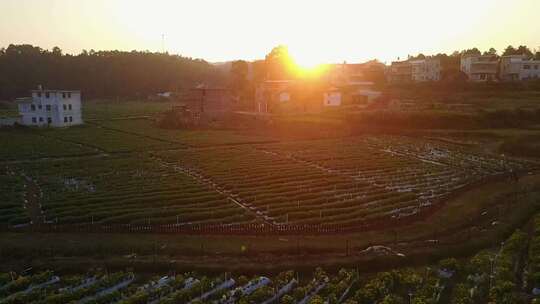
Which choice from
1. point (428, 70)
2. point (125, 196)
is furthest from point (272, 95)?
point (125, 196)

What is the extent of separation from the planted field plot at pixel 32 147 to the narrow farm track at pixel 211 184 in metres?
9.04

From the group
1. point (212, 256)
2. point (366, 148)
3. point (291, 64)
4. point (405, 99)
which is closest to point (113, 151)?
point (366, 148)

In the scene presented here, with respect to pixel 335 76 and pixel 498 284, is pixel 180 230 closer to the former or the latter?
pixel 498 284

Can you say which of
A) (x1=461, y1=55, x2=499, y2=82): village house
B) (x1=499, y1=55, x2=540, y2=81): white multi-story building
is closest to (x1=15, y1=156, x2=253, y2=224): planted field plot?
(x1=461, y1=55, x2=499, y2=82): village house

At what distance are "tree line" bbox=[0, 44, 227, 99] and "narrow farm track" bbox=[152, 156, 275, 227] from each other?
82.6m

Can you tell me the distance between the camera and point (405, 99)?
71.4m

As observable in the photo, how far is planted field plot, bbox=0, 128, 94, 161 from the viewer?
139ft

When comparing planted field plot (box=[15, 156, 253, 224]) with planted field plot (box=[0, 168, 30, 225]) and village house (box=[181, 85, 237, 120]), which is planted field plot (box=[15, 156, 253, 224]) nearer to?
planted field plot (box=[0, 168, 30, 225])

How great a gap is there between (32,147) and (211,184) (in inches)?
929

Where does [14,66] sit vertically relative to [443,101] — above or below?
above

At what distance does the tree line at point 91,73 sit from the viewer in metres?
113

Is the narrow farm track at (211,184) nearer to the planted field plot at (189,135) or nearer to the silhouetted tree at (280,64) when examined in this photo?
the planted field plot at (189,135)

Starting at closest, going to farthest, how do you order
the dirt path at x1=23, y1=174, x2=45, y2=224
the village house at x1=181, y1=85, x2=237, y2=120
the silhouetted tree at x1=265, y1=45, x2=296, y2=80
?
the dirt path at x1=23, y1=174, x2=45, y2=224
the village house at x1=181, y1=85, x2=237, y2=120
the silhouetted tree at x1=265, y1=45, x2=296, y2=80

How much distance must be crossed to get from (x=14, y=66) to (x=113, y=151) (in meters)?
86.6
